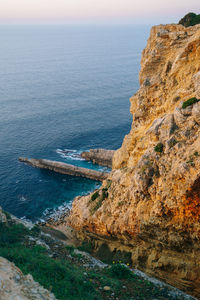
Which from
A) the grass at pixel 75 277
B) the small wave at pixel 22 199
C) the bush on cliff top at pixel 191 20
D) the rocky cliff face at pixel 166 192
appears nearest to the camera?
the grass at pixel 75 277

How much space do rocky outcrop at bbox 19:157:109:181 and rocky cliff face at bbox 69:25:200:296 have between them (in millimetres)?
23654

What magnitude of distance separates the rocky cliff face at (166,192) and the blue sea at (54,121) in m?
21.8

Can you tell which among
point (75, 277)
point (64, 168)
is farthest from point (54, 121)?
point (75, 277)

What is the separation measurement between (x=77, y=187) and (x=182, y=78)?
1414 inches

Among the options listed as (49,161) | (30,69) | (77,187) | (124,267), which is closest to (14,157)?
(49,161)

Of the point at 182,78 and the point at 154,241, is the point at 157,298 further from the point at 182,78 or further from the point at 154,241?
the point at 182,78

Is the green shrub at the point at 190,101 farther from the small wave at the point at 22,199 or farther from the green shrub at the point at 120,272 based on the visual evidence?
the small wave at the point at 22,199

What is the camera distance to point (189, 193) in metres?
23.5

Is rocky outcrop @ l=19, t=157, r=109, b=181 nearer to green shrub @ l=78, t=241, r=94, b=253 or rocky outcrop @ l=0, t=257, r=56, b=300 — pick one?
green shrub @ l=78, t=241, r=94, b=253

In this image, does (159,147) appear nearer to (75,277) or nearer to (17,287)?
(75,277)

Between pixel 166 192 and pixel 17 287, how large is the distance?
15.9 metres

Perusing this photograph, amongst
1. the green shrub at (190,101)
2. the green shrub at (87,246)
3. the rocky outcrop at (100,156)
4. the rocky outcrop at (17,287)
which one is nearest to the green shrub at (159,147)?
the green shrub at (190,101)

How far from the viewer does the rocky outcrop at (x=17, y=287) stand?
16.2 m

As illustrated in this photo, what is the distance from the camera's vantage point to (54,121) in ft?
298
